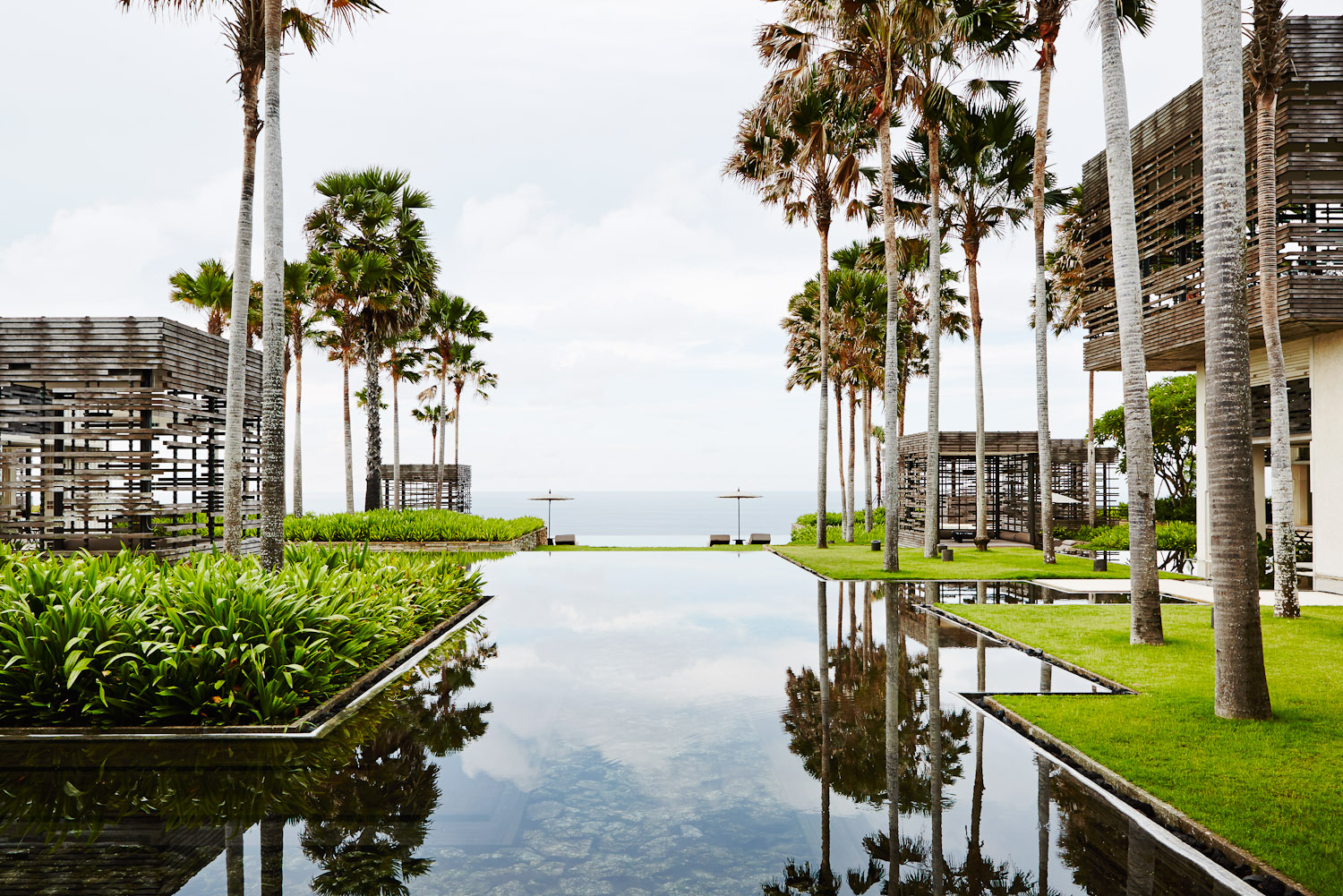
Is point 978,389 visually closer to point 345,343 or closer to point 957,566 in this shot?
point 957,566

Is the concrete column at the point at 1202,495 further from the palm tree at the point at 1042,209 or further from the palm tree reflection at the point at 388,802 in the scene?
the palm tree reflection at the point at 388,802

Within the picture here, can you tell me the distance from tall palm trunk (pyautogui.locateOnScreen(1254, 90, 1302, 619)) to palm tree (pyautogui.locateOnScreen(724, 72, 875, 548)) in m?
8.83

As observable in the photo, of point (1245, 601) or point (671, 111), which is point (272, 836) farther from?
point (671, 111)

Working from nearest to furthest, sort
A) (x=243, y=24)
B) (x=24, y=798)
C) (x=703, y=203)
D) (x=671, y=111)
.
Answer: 1. (x=24, y=798)
2. (x=243, y=24)
3. (x=671, y=111)
4. (x=703, y=203)

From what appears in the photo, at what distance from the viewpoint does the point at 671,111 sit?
28.2 m

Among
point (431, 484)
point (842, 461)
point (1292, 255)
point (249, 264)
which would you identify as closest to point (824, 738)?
point (249, 264)

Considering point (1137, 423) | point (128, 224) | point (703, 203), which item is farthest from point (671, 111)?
point (1137, 423)

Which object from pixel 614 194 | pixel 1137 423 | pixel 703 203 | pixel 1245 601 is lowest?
pixel 1245 601

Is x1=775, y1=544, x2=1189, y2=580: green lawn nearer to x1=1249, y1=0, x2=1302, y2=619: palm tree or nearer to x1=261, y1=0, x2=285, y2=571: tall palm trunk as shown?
x1=1249, y1=0, x2=1302, y2=619: palm tree

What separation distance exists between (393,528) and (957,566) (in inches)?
637

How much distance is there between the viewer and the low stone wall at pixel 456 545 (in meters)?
22.8

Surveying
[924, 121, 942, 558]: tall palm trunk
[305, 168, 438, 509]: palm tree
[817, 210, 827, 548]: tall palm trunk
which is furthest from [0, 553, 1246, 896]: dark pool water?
[305, 168, 438, 509]: palm tree

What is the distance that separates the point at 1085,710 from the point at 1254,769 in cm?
150

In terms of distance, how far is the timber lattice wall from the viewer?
13.2m
